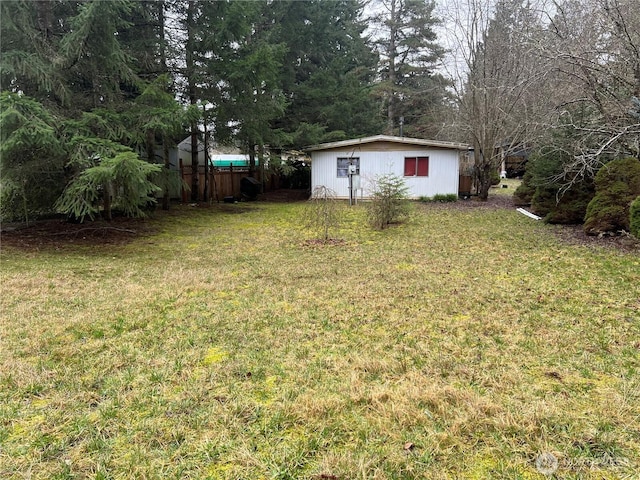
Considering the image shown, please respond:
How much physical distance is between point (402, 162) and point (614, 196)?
352 inches

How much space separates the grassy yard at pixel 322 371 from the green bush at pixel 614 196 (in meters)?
2.26

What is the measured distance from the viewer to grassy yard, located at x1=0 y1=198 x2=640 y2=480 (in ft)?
6.80

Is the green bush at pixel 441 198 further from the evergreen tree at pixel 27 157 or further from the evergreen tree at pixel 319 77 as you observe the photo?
the evergreen tree at pixel 27 157

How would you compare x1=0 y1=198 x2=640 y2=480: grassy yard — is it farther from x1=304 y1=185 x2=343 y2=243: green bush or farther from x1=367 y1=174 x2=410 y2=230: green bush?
x1=367 y1=174 x2=410 y2=230: green bush

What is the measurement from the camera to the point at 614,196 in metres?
7.96

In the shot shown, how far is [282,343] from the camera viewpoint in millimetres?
3475

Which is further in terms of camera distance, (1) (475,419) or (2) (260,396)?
(2) (260,396)

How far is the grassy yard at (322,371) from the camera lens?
6.80 ft

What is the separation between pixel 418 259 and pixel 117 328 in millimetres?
4516

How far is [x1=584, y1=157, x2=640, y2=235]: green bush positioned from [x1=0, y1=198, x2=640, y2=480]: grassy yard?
7.42 ft

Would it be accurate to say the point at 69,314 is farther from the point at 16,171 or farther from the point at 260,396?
the point at 16,171

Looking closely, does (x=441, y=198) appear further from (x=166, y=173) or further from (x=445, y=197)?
(x=166, y=173)

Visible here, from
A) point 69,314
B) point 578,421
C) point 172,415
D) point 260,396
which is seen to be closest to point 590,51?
point 578,421

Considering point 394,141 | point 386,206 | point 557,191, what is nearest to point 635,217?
point 557,191
